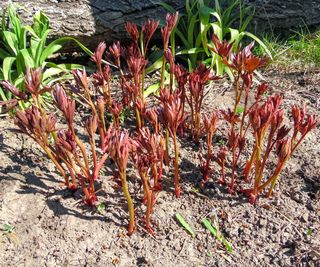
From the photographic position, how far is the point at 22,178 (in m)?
2.87

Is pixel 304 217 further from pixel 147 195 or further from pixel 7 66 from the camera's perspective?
pixel 7 66

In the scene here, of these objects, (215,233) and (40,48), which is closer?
(215,233)

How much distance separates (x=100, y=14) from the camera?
3.95m

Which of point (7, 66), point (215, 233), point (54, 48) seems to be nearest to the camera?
point (215, 233)

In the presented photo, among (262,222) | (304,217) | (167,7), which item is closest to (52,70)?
(167,7)

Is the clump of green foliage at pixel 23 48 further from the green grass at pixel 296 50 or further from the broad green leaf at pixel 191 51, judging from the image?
the green grass at pixel 296 50

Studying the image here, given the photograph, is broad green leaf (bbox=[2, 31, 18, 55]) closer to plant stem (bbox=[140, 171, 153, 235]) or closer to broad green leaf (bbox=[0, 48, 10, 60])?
broad green leaf (bbox=[0, 48, 10, 60])

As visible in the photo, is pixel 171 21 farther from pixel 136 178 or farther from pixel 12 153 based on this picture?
pixel 12 153

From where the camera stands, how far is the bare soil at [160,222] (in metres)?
2.49

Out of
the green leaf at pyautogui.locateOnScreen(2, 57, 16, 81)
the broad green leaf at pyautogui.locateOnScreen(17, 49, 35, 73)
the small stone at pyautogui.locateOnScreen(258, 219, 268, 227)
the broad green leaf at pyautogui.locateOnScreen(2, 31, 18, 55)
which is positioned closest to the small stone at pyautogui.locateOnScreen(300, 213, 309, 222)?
the small stone at pyautogui.locateOnScreen(258, 219, 268, 227)

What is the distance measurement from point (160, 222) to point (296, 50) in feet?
7.86

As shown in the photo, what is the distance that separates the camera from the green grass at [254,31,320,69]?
4090mm

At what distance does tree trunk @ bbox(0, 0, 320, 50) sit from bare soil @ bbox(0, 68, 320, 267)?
133 centimetres

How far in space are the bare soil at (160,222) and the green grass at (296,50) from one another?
1307mm
